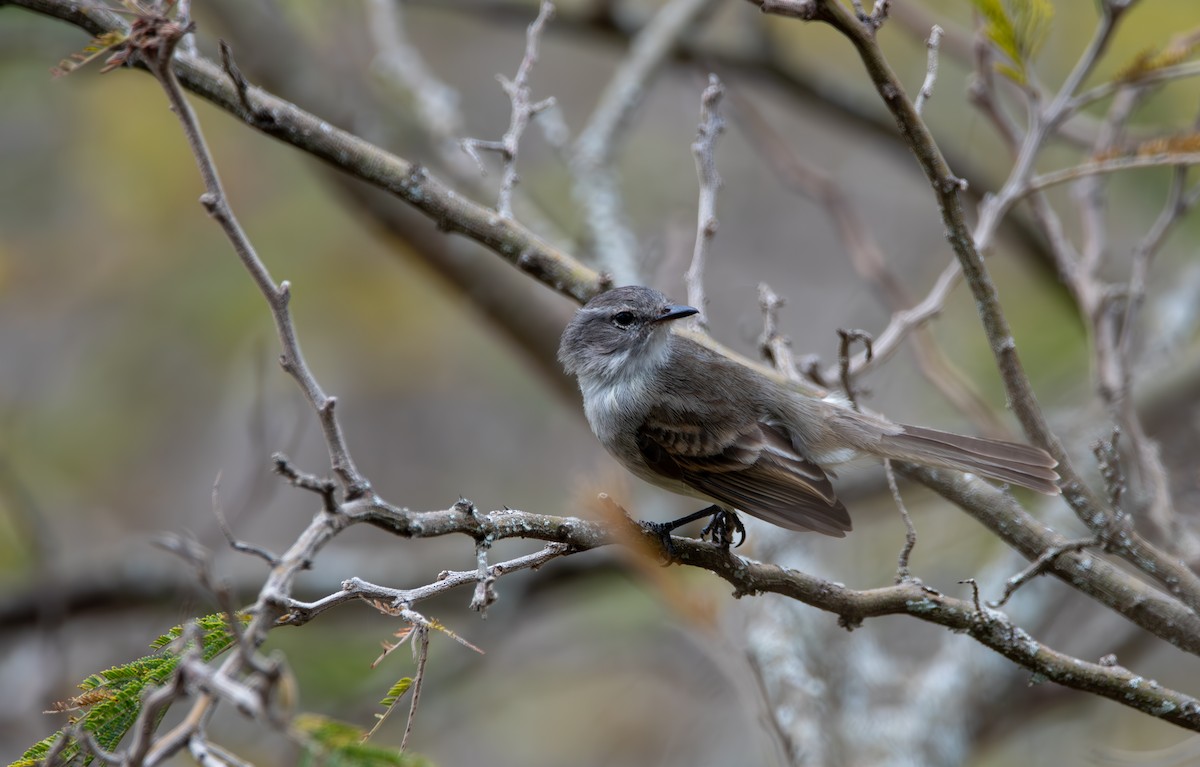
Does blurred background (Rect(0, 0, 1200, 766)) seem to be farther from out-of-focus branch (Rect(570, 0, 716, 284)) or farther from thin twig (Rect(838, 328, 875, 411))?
thin twig (Rect(838, 328, 875, 411))

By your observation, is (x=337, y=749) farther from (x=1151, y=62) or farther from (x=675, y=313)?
(x=1151, y=62)

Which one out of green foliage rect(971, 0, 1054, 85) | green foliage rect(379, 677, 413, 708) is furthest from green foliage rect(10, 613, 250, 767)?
green foliage rect(971, 0, 1054, 85)

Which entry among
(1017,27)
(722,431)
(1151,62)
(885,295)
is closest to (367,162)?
(722,431)

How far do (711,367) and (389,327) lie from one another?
14.8ft

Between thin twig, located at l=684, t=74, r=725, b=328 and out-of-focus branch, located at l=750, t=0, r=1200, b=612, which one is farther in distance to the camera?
thin twig, located at l=684, t=74, r=725, b=328

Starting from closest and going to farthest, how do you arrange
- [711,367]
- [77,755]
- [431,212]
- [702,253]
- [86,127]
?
[77,755], [431,212], [702,253], [711,367], [86,127]

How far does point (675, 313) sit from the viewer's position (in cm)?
424

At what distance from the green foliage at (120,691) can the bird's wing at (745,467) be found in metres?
2.15

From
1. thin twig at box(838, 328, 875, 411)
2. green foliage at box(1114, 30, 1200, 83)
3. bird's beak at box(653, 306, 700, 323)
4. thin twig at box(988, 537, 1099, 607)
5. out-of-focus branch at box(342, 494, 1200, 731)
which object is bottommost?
out-of-focus branch at box(342, 494, 1200, 731)

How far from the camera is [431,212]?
3621 mm

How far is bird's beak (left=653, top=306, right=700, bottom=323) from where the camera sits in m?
4.06

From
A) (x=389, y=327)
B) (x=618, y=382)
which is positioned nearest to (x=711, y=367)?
(x=618, y=382)

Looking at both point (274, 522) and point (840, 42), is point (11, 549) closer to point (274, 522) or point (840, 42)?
point (274, 522)

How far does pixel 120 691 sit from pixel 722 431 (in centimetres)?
270
